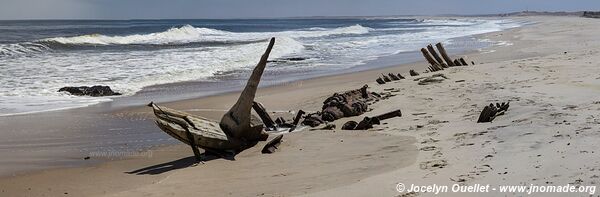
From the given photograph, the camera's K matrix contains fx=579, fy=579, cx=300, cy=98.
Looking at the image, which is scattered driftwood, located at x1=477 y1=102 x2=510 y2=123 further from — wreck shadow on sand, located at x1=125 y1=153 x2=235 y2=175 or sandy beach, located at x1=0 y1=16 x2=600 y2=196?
wreck shadow on sand, located at x1=125 y1=153 x2=235 y2=175

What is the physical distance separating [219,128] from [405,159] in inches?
110

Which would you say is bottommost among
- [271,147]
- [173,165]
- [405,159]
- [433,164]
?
[173,165]

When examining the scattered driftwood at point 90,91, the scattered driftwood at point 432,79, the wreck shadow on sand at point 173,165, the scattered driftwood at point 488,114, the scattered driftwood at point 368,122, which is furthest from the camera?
the scattered driftwood at point 90,91

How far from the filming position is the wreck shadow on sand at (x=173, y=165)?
6582 millimetres

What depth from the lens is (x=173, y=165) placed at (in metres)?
6.87

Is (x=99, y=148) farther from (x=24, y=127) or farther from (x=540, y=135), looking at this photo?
(x=540, y=135)

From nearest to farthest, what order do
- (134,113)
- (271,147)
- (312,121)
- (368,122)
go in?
1. (271,147)
2. (368,122)
3. (312,121)
4. (134,113)

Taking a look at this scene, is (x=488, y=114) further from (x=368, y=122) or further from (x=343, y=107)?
(x=343, y=107)

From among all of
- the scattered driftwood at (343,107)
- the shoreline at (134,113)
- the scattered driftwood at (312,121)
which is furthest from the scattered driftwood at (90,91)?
the scattered driftwood at (312,121)

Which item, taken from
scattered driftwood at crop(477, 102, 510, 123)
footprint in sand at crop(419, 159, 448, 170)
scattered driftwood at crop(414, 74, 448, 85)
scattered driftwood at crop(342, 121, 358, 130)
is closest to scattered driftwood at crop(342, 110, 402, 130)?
scattered driftwood at crop(342, 121, 358, 130)

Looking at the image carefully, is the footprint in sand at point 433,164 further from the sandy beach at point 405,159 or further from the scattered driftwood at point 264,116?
the scattered driftwood at point 264,116

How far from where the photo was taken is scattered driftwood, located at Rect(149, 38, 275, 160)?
23.1ft

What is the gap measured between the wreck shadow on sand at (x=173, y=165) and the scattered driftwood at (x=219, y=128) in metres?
0.12

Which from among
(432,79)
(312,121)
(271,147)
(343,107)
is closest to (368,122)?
(312,121)
